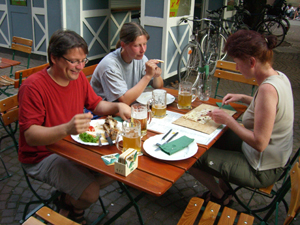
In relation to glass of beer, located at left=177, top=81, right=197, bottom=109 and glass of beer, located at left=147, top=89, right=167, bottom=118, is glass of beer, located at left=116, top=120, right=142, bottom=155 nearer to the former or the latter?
glass of beer, located at left=147, top=89, right=167, bottom=118

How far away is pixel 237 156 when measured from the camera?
2375mm

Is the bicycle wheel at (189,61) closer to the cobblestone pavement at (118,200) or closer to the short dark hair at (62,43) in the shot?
the cobblestone pavement at (118,200)

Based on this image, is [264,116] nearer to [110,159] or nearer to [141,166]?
[141,166]

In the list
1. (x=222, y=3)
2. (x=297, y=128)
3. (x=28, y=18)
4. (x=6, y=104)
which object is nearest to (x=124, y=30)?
(x=6, y=104)

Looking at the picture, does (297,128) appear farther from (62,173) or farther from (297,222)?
(62,173)

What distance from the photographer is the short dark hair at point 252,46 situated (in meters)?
2.15

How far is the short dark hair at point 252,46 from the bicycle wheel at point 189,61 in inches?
162

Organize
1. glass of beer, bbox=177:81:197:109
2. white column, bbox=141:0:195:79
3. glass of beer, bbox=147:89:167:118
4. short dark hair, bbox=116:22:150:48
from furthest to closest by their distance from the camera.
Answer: white column, bbox=141:0:195:79 → short dark hair, bbox=116:22:150:48 → glass of beer, bbox=177:81:197:109 → glass of beer, bbox=147:89:167:118

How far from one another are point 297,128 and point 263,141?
3.07 meters

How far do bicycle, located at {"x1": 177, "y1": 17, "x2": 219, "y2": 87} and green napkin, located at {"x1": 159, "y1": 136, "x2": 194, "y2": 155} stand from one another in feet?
13.9

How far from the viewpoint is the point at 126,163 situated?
165cm

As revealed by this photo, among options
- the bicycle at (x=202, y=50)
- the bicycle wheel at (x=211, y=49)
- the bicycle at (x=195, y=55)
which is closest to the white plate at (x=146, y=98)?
the bicycle at (x=195, y=55)

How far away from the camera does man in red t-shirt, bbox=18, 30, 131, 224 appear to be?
1.93 meters

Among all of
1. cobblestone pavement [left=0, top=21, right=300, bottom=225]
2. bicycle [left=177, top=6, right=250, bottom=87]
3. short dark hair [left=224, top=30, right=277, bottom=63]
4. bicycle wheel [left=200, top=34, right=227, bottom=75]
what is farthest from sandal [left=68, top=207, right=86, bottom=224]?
bicycle wheel [left=200, top=34, right=227, bottom=75]
